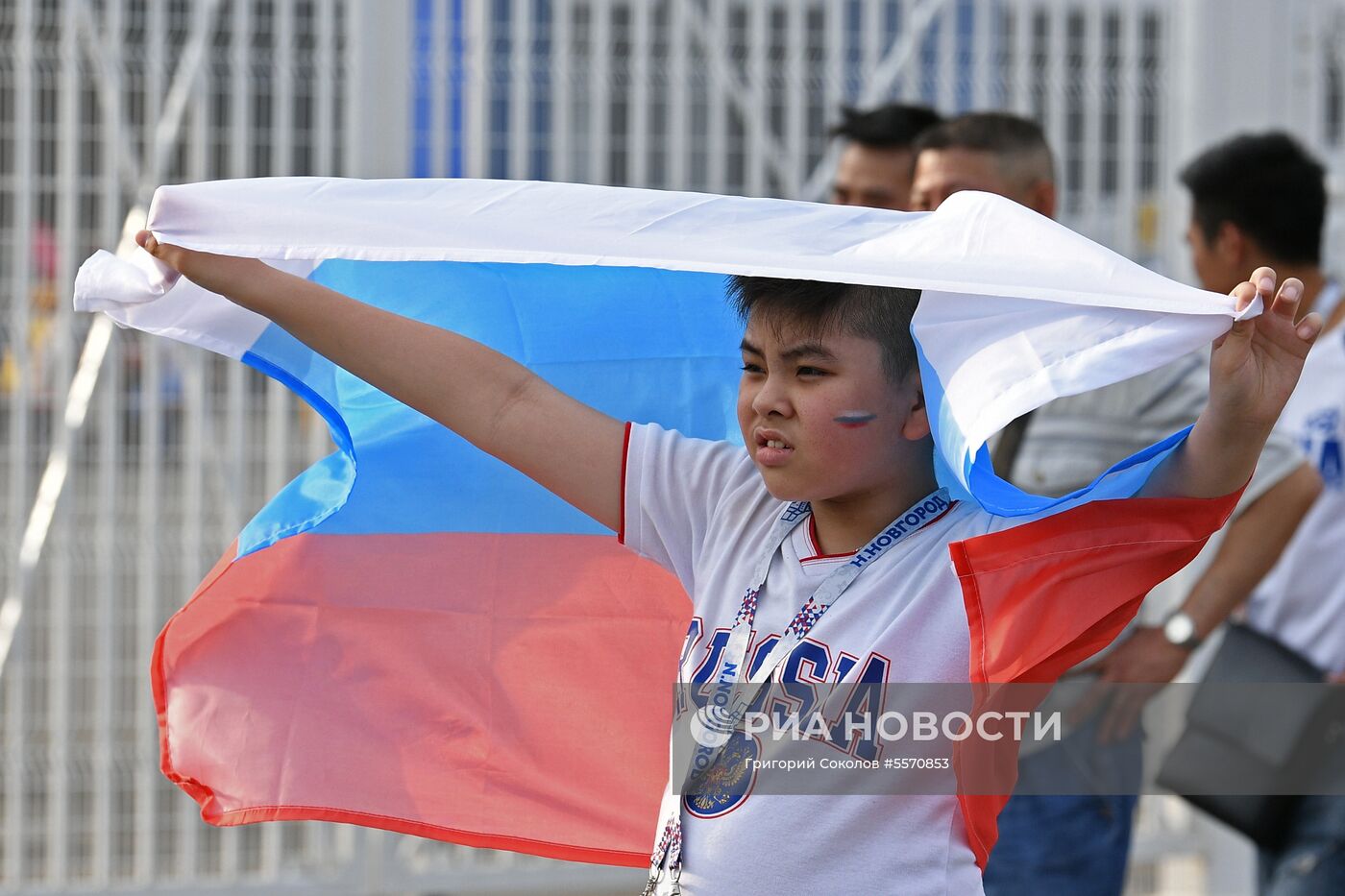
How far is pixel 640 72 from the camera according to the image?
4.95 metres

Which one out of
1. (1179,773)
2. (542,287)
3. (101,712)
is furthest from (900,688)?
(101,712)

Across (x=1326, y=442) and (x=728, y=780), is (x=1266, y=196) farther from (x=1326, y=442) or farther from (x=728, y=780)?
(x=728, y=780)

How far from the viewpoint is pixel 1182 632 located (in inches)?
123

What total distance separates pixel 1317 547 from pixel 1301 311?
1.75 ft

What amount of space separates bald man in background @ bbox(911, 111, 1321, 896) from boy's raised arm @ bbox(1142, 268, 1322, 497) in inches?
47.4

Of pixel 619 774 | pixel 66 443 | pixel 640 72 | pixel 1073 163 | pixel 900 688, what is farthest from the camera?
pixel 1073 163

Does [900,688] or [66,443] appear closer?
[900,688]

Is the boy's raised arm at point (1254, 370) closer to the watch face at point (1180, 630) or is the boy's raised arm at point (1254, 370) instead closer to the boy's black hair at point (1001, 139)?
the watch face at point (1180, 630)

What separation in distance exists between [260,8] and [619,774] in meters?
3.16

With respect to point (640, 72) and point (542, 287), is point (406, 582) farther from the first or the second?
point (640, 72)

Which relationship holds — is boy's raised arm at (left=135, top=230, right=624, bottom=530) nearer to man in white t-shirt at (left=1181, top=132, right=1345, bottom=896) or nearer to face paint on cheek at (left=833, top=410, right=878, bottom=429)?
face paint on cheek at (left=833, top=410, right=878, bottom=429)

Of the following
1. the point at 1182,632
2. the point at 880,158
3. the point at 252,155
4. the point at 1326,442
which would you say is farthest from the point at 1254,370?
the point at 252,155

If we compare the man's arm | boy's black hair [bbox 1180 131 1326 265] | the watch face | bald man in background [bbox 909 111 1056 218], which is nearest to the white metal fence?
boy's black hair [bbox 1180 131 1326 265]

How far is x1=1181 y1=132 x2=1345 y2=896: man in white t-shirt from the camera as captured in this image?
341 cm
